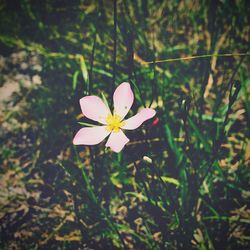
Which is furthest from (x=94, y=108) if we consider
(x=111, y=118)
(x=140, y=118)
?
(x=140, y=118)

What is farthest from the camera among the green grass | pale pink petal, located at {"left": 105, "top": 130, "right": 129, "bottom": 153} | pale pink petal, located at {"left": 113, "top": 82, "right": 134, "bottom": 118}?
the green grass

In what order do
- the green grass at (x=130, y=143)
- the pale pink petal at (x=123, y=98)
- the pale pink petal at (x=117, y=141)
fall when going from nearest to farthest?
1. the pale pink petal at (x=117, y=141)
2. the pale pink petal at (x=123, y=98)
3. the green grass at (x=130, y=143)

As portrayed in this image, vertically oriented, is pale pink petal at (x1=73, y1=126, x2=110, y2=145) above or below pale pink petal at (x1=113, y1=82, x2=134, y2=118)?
below

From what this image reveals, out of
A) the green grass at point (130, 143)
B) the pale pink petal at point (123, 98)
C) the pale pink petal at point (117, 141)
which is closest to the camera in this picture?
the pale pink petal at point (117, 141)

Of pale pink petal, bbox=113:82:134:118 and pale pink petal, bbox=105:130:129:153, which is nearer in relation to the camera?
pale pink petal, bbox=105:130:129:153

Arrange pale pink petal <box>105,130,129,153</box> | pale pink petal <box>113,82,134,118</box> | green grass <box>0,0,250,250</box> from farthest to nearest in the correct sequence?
green grass <box>0,0,250,250</box>
pale pink petal <box>113,82,134,118</box>
pale pink petal <box>105,130,129,153</box>

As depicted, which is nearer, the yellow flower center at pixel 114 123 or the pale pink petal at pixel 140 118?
the pale pink petal at pixel 140 118
